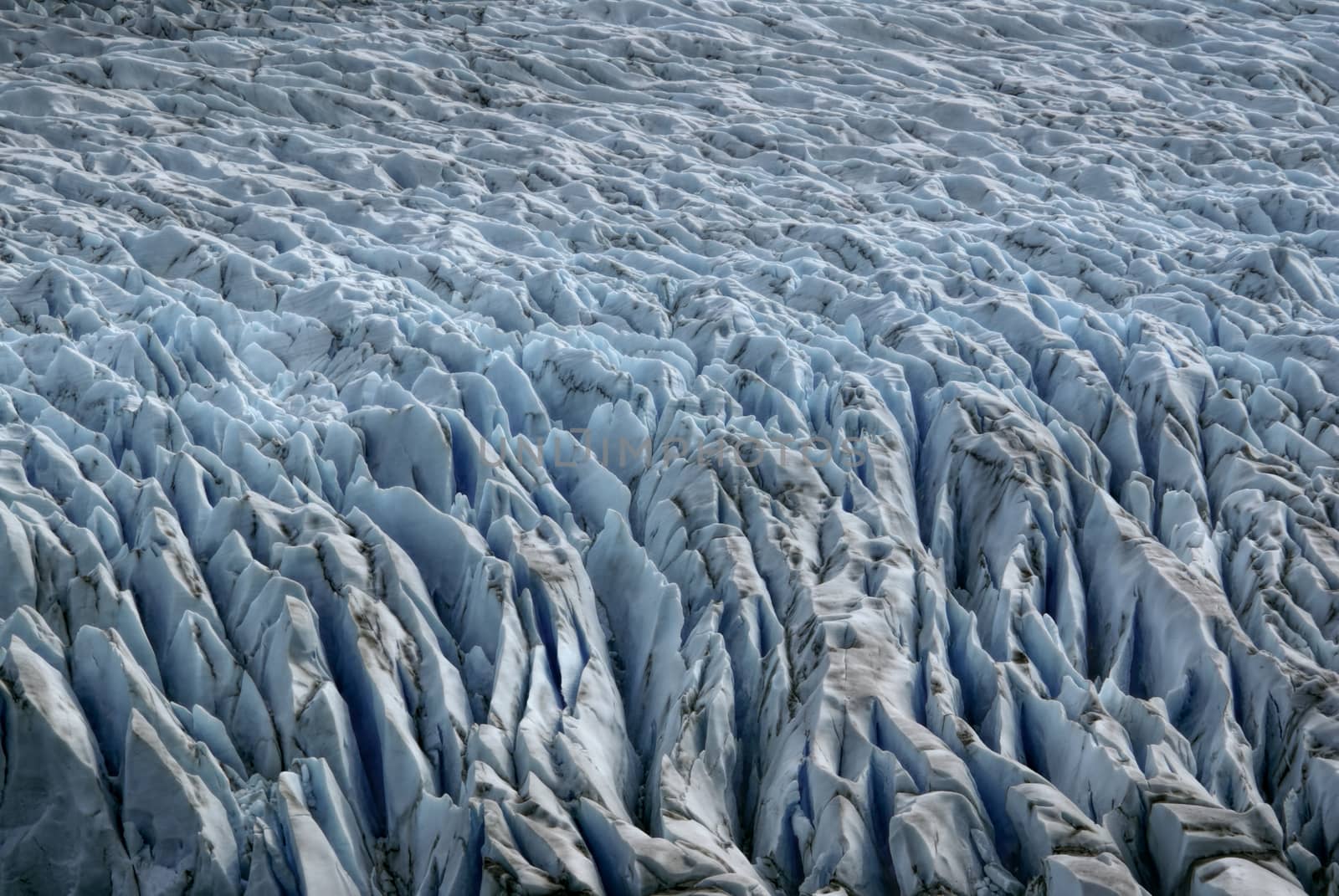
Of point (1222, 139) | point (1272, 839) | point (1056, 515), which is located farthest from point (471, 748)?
point (1222, 139)

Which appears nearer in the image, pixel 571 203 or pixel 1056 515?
pixel 1056 515

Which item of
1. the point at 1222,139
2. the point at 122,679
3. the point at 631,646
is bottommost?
the point at 631,646

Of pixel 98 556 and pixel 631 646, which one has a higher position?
pixel 98 556

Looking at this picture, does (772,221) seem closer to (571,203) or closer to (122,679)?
(571,203)

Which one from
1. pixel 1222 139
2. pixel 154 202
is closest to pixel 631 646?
pixel 154 202

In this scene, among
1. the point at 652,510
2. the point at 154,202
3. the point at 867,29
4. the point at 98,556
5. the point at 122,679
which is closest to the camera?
the point at 122,679

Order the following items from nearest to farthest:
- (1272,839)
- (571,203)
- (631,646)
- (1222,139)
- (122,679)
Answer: (1272,839), (122,679), (631,646), (571,203), (1222,139)
